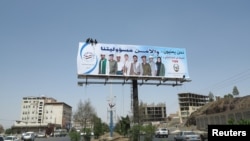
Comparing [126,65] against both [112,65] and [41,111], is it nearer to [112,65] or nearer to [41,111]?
[112,65]

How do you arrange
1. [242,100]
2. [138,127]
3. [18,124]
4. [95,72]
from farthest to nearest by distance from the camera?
[18,124]
[242,100]
[95,72]
[138,127]

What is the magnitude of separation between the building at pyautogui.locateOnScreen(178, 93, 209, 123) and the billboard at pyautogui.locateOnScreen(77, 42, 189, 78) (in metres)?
89.4

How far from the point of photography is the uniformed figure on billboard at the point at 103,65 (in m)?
31.4

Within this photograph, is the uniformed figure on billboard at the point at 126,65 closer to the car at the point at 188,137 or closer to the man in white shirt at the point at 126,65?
the man in white shirt at the point at 126,65

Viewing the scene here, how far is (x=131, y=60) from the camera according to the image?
32875 millimetres

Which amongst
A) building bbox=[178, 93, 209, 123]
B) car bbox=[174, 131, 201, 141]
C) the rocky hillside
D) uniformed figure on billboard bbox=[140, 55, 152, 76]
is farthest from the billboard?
building bbox=[178, 93, 209, 123]

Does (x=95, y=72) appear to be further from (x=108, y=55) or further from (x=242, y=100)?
(x=242, y=100)

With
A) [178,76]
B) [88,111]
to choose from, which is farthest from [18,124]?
[178,76]

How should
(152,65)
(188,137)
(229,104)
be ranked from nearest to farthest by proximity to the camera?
(188,137)
(152,65)
(229,104)

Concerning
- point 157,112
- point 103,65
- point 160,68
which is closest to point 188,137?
point 160,68

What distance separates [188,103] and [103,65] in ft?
344

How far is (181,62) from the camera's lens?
34.3 m

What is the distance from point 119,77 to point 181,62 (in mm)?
8141

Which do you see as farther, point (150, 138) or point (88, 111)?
point (88, 111)
